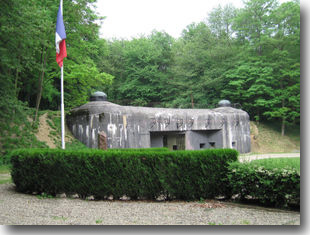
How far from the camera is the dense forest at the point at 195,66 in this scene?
20500 mm

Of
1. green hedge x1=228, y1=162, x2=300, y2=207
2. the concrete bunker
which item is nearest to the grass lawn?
green hedge x1=228, y1=162, x2=300, y2=207

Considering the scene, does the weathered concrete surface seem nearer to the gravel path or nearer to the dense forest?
the dense forest

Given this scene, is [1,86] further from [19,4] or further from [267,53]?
[267,53]

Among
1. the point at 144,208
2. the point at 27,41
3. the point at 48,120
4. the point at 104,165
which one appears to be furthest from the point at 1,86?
the point at 144,208

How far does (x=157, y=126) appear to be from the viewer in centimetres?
2138

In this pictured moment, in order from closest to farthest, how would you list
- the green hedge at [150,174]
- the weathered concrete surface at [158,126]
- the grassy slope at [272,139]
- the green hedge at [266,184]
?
1. the green hedge at [266,184]
2. the green hedge at [150,174]
3. the weathered concrete surface at [158,126]
4. the grassy slope at [272,139]

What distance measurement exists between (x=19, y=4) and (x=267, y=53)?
85.0ft

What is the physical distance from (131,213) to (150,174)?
4.91 ft

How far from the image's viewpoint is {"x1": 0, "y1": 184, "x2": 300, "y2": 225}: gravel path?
208 inches

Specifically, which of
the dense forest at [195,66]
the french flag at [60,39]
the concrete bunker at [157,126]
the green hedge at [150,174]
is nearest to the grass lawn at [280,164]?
Result: the green hedge at [150,174]

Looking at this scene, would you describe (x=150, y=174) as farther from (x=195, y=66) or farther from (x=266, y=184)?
(x=195, y=66)

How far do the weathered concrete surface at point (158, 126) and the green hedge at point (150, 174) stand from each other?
11247mm

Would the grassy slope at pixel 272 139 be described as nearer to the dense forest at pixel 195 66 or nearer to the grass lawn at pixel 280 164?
the dense forest at pixel 195 66

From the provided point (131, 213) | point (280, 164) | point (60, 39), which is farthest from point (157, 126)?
point (131, 213)
